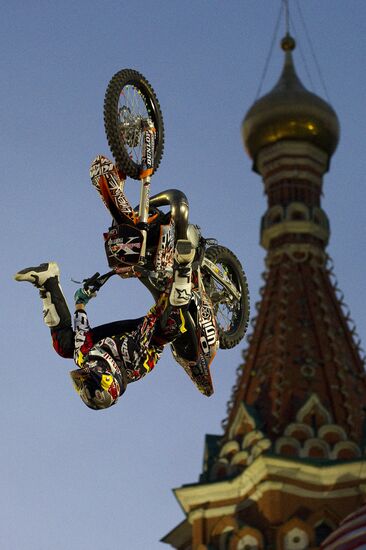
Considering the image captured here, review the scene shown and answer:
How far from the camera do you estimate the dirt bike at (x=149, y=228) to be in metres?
12.4

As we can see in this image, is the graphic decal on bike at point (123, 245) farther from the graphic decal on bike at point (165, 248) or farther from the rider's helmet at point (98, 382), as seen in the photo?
the rider's helmet at point (98, 382)

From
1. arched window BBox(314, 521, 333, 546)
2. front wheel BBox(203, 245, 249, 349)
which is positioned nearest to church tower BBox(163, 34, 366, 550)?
arched window BBox(314, 521, 333, 546)

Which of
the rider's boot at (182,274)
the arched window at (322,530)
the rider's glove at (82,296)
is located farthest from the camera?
the arched window at (322,530)

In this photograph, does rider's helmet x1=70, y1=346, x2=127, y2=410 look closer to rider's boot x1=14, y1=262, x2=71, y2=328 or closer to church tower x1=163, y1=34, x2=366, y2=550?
rider's boot x1=14, y1=262, x2=71, y2=328

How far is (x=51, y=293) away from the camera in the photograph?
12914 mm

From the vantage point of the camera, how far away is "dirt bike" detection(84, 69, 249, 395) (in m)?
12.4

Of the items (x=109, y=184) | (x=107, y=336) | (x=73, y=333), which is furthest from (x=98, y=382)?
(x=109, y=184)

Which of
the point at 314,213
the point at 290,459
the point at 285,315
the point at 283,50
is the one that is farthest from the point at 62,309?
the point at 283,50

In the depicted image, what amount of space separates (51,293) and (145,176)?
45.4 inches

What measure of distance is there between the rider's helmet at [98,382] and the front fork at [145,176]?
2.62ft

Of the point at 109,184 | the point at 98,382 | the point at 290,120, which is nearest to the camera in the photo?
the point at 98,382

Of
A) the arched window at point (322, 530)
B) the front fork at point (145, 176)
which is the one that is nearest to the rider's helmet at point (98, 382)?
the front fork at point (145, 176)

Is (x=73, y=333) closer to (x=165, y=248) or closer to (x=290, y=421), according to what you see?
(x=165, y=248)

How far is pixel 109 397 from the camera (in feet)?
39.8
